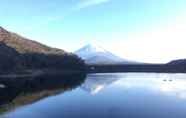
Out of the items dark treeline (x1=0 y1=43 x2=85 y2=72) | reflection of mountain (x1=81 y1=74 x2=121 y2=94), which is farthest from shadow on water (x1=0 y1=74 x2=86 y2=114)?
dark treeline (x1=0 y1=43 x2=85 y2=72)

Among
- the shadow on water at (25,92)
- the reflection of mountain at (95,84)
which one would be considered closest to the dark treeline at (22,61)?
the reflection of mountain at (95,84)

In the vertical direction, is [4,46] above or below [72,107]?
above

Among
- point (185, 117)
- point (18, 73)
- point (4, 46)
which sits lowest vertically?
point (185, 117)

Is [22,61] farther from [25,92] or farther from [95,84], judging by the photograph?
[25,92]

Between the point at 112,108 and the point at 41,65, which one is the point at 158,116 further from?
the point at 41,65

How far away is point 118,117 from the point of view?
40062mm

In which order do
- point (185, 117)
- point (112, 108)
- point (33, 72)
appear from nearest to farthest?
point (185, 117) < point (112, 108) < point (33, 72)

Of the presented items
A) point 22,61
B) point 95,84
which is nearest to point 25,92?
point 95,84

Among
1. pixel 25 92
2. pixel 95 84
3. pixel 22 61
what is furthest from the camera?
pixel 22 61

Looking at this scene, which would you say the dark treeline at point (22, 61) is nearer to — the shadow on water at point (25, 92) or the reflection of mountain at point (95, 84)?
the reflection of mountain at point (95, 84)

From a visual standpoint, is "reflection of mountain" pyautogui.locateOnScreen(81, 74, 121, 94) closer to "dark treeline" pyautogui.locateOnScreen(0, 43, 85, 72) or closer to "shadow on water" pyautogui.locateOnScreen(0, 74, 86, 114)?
"shadow on water" pyautogui.locateOnScreen(0, 74, 86, 114)

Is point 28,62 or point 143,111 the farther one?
point 28,62

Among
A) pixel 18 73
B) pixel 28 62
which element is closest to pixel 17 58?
pixel 28 62

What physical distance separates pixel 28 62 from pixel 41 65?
9.07 metres
